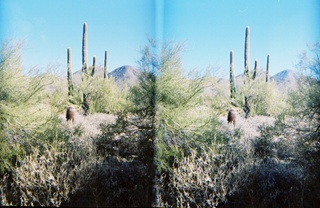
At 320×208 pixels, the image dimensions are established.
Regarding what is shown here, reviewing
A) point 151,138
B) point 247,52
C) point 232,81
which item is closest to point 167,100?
point 151,138

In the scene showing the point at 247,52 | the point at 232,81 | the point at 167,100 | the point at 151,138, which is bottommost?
the point at 151,138

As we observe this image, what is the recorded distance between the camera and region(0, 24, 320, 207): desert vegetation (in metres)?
2.74

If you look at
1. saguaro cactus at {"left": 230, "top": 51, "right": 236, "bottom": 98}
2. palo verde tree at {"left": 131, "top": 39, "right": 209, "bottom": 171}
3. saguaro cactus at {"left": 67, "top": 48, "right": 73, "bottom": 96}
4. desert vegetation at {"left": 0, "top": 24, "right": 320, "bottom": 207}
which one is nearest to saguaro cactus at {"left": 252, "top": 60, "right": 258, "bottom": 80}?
desert vegetation at {"left": 0, "top": 24, "right": 320, "bottom": 207}

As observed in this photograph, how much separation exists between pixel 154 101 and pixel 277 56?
1.06 meters

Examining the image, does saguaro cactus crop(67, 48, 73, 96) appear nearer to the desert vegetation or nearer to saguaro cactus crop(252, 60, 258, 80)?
the desert vegetation

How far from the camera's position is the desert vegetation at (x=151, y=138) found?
2738 mm

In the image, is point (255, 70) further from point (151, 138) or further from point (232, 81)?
point (151, 138)

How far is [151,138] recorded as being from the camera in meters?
2.91

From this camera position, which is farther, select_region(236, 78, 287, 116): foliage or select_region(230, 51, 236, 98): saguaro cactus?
select_region(230, 51, 236, 98): saguaro cactus

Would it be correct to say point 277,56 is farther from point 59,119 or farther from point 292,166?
point 59,119

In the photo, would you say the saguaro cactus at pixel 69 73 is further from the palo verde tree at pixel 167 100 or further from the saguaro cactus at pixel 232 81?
the saguaro cactus at pixel 232 81

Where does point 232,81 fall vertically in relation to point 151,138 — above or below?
above

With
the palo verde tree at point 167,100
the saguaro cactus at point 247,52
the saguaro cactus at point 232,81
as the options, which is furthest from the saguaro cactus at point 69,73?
the saguaro cactus at point 247,52

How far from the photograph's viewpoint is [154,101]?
292 centimetres
